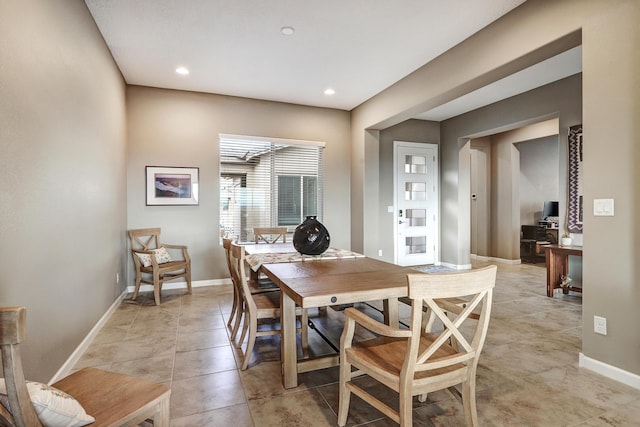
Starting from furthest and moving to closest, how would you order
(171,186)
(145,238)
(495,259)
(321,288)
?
(495,259)
(171,186)
(145,238)
(321,288)

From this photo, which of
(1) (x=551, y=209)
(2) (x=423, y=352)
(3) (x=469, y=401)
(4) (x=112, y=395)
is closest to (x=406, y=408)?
(2) (x=423, y=352)

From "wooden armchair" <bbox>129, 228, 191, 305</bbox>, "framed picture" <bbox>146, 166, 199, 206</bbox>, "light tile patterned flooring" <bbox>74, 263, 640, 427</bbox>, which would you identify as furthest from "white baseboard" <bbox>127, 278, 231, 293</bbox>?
"framed picture" <bbox>146, 166, 199, 206</bbox>

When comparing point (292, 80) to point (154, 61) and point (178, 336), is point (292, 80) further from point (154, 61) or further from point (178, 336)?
point (178, 336)

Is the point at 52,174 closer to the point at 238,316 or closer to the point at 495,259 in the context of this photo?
the point at 238,316

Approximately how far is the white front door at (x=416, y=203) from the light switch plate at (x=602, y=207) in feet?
12.8

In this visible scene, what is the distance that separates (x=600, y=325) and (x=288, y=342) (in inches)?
85.2

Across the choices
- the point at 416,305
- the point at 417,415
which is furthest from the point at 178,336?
the point at 416,305

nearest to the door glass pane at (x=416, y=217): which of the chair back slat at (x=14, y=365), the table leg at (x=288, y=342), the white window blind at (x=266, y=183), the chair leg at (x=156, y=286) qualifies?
the white window blind at (x=266, y=183)

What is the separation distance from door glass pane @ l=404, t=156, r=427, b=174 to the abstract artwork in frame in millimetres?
2463

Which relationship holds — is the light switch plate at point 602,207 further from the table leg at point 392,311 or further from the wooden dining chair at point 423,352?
the table leg at point 392,311

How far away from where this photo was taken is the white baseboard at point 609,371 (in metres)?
2.12

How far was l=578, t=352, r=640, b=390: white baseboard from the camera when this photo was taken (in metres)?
2.12

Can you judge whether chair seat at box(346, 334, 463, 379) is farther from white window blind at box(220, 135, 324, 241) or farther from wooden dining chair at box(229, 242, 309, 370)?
white window blind at box(220, 135, 324, 241)

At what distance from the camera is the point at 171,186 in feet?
15.7
